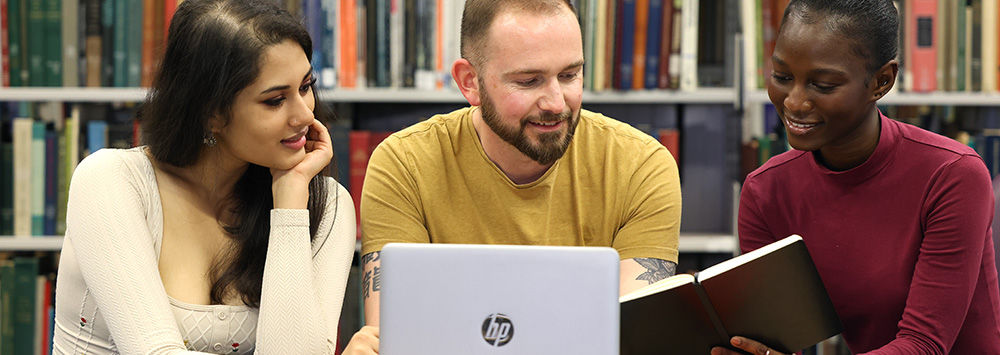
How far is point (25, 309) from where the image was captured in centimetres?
217

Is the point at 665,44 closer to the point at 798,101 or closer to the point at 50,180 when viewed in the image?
the point at 798,101

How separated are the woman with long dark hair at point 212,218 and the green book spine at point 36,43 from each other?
0.93 metres

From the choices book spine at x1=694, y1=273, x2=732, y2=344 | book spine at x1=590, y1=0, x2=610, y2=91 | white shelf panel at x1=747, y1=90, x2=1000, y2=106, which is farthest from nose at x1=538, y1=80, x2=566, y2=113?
white shelf panel at x1=747, y1=90, x2=1000, y2=106

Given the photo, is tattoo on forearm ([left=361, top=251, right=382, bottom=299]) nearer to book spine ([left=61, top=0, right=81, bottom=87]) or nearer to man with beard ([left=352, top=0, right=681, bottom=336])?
man with beard ([left=352, top=0, right=681, bottom=336])

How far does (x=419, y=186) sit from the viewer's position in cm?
151

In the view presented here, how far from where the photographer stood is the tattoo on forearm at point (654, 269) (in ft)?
4.75

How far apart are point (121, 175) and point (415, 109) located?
1138 mm

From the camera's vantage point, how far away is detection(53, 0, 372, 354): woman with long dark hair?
125 centimetres

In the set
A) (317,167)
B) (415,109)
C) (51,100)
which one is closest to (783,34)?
(317,167)

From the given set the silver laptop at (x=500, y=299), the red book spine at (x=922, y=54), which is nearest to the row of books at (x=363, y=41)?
the red book spine at (x=922, y=54)

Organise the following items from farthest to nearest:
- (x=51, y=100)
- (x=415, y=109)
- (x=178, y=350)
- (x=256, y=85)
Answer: (x=415, y=109) < (x=51, y=100) < (x=256, y=85) < (x=178, y=350)

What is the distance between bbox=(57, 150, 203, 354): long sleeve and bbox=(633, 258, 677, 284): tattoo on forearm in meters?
0.70

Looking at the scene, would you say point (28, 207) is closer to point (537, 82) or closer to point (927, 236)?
point (537, 82)

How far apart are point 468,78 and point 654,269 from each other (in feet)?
1.46
